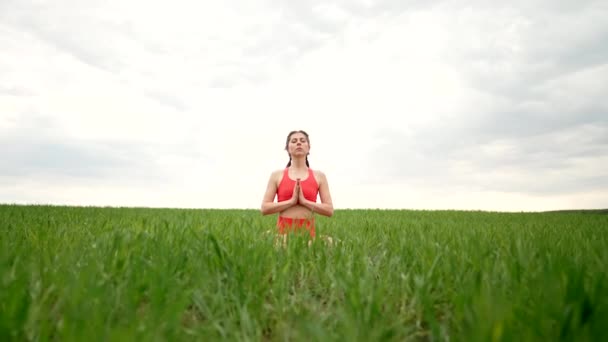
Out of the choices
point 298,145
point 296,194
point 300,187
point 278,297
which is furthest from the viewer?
point 298,145

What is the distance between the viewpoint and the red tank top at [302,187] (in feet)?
16.6

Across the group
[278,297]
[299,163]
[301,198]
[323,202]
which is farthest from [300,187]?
[278,297]

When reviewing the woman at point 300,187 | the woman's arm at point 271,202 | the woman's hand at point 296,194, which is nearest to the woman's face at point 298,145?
the woman at point 300,187

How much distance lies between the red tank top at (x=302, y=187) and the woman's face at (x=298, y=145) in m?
0.28

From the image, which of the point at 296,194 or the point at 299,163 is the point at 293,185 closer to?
the point at 299,163

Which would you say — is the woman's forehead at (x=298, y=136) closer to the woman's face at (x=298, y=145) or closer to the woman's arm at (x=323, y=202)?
the woman's face at (x=298, y=145)

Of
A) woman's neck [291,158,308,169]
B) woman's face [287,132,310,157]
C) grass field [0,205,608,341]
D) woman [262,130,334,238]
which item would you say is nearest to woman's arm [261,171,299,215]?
woman [262,130,334,238]

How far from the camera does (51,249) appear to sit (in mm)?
3121

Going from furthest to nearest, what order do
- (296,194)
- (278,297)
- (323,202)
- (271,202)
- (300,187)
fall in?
(323,202)
(271,202)
(300,187)
(296,194)
(278,297)

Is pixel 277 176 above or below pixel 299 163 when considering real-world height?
Answer: below

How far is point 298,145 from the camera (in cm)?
502

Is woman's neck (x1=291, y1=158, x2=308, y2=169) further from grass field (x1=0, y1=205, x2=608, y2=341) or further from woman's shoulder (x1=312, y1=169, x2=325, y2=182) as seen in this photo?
grass field (x1=0, y1=205, x2=608, y2=341)

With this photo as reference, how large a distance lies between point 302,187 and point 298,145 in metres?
0.51

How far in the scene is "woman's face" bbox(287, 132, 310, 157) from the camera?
5.02 metres
